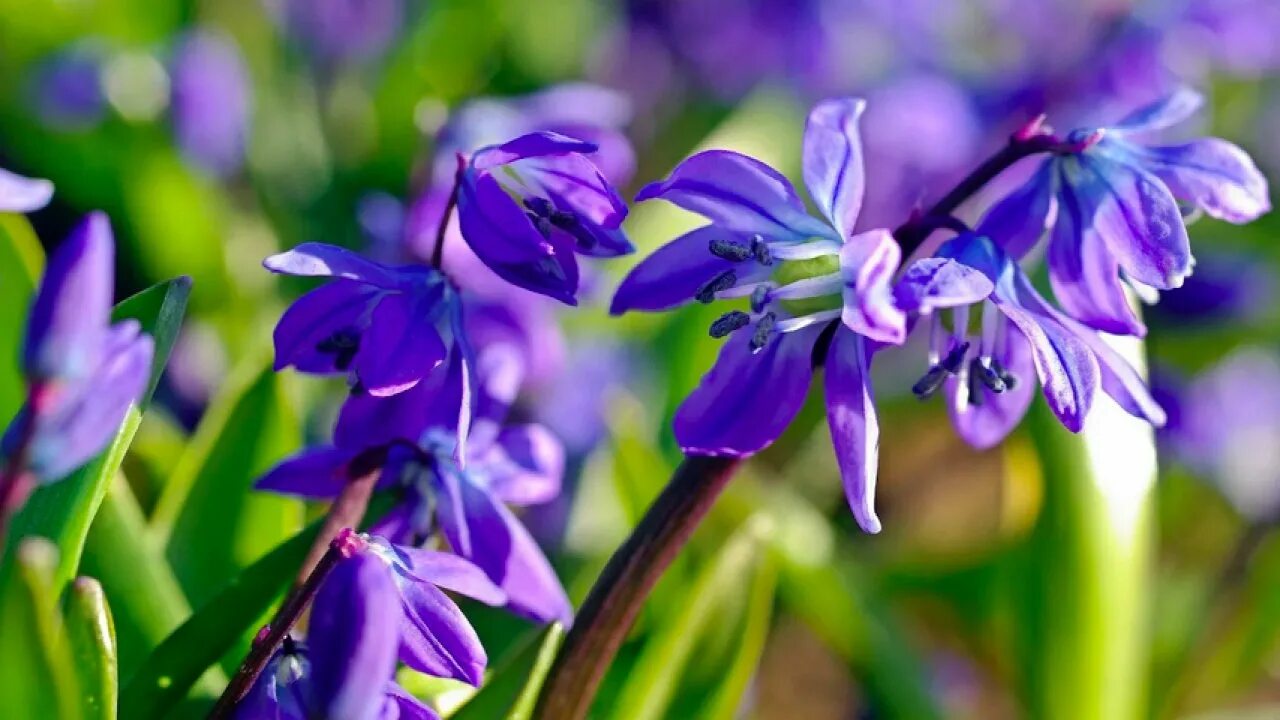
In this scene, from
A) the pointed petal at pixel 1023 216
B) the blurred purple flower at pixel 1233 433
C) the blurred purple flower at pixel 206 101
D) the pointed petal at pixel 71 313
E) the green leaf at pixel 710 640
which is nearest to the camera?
the pointed petal at pixel 71 313

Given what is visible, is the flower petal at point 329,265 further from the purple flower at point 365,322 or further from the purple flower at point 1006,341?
the purple flower at point 1006,341

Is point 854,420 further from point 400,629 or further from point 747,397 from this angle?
point 400,629

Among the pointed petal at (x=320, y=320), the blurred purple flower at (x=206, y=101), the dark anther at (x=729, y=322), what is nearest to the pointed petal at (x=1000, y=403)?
the dark anther at (x=729, y=322)

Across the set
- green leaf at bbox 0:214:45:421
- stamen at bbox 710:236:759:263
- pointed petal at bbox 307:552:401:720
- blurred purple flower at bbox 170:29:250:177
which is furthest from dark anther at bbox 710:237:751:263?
blurred purple flower at bbox 170:29:250:177

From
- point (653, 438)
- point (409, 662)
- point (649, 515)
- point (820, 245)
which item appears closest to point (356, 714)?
point (409, 662)

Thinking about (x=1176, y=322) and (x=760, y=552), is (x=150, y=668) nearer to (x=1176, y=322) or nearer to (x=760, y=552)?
(x=760, y=552)

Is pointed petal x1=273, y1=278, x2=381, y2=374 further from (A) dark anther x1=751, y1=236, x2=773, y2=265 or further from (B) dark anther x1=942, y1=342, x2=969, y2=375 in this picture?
(B) dark anther x1=942, y1=342, x2=969, y2=375
